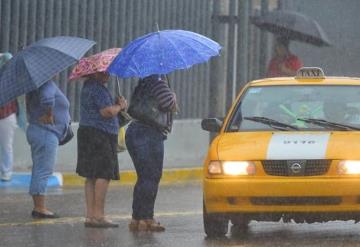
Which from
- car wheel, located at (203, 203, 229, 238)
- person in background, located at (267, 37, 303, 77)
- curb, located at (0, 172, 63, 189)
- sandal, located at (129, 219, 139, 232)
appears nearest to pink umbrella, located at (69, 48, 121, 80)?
sandal, located at (129, 219, 139, 232)

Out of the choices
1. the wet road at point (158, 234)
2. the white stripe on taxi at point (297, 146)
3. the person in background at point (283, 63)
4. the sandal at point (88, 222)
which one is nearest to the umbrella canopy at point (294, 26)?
the person in background at point (283, 63)

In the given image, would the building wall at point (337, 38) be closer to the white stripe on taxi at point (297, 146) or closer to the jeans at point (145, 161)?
the jeans at point (145, 161)

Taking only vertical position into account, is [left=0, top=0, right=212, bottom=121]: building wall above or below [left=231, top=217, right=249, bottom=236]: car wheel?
above

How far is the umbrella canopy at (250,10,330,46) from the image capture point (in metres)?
17.6

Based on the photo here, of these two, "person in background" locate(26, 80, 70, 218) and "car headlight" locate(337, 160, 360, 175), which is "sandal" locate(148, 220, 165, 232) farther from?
"car headlight" locate(337, 160, 360, 175)

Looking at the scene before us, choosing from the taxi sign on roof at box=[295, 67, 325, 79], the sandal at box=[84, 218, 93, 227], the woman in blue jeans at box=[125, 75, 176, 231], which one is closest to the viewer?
the woman in blue jeans at box=[125, 75, 176, 231]

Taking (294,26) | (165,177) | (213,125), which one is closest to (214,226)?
(213,125)

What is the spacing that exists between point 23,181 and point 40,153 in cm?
416

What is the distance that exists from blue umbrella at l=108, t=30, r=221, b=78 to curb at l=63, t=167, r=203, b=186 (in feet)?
18.5

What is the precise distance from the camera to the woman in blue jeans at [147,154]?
32.1ft

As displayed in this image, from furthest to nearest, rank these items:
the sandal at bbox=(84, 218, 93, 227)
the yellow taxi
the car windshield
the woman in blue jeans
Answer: the sandal at bbox=(84, 218, 93, 227)
the woman in blue jeans
the car windshield
the yellow taxi

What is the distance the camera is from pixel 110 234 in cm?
972

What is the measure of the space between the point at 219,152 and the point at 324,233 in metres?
1.34

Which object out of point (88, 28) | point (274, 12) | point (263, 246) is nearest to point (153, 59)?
point (263, 246)
